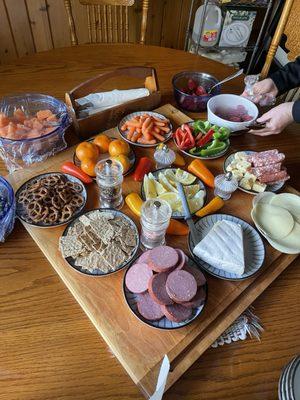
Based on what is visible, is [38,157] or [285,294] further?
[38,157]

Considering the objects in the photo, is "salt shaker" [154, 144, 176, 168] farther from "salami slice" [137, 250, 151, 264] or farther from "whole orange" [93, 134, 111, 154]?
"salami slice" [137, 250, 151, 264]

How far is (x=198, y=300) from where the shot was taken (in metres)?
0.82

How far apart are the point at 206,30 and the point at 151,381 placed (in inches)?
108

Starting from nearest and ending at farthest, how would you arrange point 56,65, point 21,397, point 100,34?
point 21,397, point 56,65, point 100,34

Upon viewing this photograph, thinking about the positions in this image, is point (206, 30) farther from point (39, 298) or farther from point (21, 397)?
point (21, 397)

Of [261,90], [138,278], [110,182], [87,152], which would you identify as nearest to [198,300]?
[138,278]

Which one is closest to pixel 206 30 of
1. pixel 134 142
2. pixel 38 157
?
pixel 134 142

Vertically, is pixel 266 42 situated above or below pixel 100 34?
below

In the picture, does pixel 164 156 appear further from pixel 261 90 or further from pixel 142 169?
Result: pixel 261 90

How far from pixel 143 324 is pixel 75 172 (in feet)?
2.01

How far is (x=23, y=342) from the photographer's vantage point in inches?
30.9

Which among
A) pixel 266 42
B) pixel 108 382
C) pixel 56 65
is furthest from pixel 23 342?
pixel 266 42

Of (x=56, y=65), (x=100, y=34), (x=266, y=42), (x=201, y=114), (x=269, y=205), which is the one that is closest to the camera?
(x=269, y=205)

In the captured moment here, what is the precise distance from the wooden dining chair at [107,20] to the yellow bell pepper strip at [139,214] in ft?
4.48
